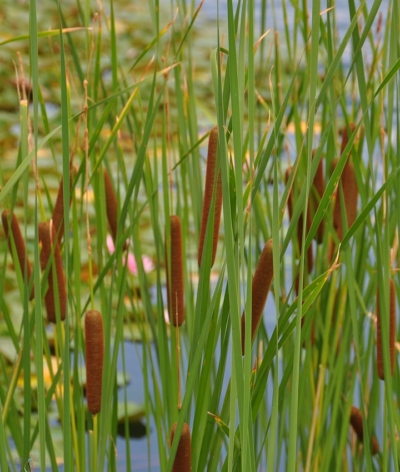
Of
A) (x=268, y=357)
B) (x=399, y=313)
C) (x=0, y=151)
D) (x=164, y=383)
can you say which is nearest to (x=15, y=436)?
(x=164, y=383)

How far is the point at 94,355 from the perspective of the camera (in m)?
0.55

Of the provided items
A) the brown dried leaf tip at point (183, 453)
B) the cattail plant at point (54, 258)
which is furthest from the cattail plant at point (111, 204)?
the brown dried leaf tip at point (183, 453)

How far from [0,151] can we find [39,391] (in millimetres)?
1818

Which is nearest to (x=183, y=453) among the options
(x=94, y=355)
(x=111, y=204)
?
(x=94, y=355)

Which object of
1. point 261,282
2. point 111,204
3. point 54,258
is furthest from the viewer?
point 111,204

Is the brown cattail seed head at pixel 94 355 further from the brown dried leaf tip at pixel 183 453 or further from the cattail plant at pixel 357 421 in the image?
the cattail plant at pixel 357 421

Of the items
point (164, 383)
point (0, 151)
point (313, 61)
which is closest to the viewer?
point (313, 61)

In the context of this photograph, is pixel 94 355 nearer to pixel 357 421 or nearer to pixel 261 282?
pixel 261 282

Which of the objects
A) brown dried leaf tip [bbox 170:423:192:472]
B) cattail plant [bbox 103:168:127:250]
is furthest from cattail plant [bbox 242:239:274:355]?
cattail plant [bbox 103:168:127:250]

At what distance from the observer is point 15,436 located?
0.67m

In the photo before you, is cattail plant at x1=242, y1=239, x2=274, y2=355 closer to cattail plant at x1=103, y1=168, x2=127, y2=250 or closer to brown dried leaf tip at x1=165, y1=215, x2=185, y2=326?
brown dried leaf tip at x1=165, y1=215, x2=185, y2=326

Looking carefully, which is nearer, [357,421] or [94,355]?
[94,355]

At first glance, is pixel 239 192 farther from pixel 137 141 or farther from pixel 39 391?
pixel 137 141

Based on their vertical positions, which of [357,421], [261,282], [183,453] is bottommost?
[357,421]
